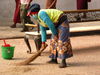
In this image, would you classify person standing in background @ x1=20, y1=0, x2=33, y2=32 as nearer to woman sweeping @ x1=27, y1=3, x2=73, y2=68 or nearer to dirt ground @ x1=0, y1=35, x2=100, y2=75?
dirt ground @ x1=0, y1=35, x2=100, y2=75

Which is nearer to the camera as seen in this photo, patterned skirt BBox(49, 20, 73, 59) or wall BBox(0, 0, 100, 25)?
patterned skirt BBox(49, 20, 73, 59)

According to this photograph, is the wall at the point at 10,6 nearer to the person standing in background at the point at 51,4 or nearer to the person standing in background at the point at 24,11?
the person standing in background at the point at 24,11

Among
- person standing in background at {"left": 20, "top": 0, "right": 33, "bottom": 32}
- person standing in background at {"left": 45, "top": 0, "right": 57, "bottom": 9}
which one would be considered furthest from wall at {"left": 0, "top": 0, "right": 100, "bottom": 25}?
person standing in background at {"left": 45, "top": 0, "right": 57, "bottom": 9}

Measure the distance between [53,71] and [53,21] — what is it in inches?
35.9

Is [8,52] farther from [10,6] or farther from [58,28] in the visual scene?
[10,6]

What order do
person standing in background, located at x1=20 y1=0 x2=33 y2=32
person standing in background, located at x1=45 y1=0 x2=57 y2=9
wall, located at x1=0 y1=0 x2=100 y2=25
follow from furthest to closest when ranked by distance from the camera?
wall, located at x1=0 y1=0 x2=100 y2=25
person standing in background, located at x1=20 y1=0 x2=33 y2=32
person standing in background, located at x1=45 y1=0 x2=57 y2=9

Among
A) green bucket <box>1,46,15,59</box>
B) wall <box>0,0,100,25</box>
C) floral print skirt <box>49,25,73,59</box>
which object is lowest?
wall <box>0,0,100,25</box>

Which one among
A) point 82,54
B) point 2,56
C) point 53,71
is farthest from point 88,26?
point 53,71

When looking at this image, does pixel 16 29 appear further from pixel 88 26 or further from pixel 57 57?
pixel 57 57

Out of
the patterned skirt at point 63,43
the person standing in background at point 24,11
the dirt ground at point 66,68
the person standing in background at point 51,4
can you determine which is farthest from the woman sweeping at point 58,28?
the person standing in background at point 24,11

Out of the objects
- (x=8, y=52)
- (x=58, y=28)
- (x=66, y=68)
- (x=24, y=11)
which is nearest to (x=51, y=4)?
(x=24, y=11)

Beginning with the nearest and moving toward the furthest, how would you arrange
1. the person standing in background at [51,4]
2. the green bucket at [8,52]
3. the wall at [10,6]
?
the green bucket at [8,52], the person standing in background at [51,4], the wall at [10,6]

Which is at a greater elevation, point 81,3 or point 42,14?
point 42,14

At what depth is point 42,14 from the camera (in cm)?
735
